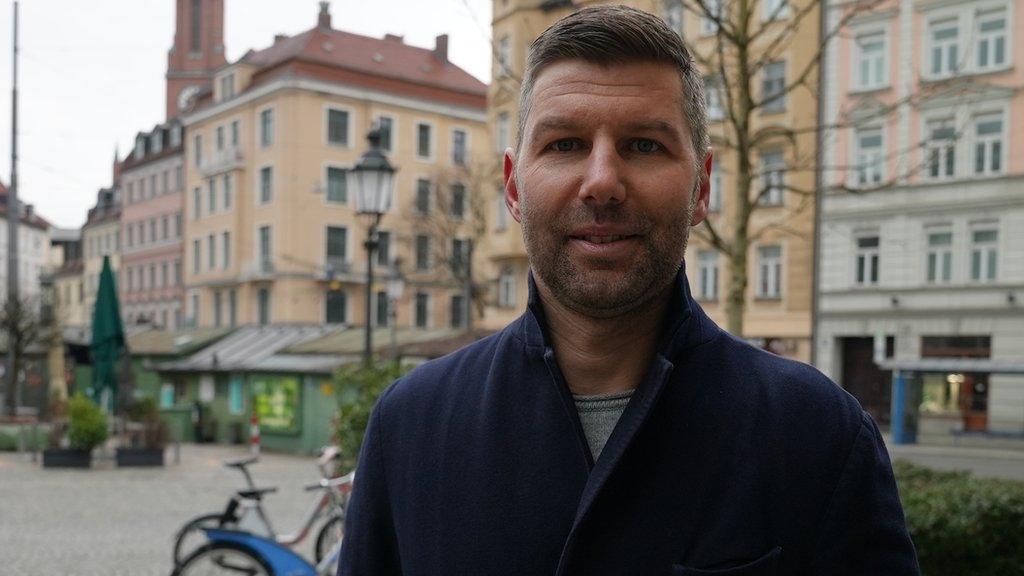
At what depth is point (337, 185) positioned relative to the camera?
182 feet

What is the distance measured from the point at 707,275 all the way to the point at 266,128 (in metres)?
29.5

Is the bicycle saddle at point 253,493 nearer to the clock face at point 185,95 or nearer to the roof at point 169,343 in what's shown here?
the roof at point 169,343

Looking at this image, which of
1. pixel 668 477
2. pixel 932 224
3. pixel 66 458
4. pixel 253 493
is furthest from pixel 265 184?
pixel 668 477

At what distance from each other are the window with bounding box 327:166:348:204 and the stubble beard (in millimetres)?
54281

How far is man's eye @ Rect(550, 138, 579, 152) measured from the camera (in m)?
1.75

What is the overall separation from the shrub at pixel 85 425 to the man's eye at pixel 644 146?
19586 millimetres

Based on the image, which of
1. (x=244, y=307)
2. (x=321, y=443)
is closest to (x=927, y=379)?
(x=321, y=443)

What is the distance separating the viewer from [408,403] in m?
1.91

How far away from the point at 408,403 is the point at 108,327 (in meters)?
19.7

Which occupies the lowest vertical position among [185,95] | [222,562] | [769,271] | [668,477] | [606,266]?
[222,562]

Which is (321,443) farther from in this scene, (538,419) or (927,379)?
(538,419)

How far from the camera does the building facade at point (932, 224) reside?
28484mm

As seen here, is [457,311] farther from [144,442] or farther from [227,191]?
[144,442]

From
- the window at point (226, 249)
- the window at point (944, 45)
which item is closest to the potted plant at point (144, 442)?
the window at point (944, 45)
